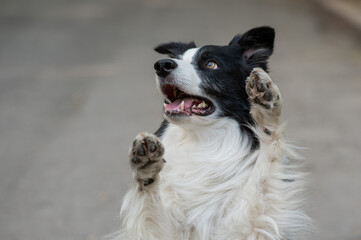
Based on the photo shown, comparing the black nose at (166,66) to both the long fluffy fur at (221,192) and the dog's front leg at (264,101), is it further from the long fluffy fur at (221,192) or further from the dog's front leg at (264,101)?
the dog's front leg at (264,101)

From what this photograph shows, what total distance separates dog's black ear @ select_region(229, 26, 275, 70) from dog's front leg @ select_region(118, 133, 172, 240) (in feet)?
3.48

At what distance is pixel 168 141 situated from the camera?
401 centimetres

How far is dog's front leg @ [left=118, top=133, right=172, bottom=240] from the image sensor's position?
3270 mm

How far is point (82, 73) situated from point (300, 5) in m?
6.42

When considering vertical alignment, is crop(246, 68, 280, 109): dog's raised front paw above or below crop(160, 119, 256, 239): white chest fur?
above

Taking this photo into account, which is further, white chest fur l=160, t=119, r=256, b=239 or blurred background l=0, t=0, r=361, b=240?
blurred background l=0, t=0, r=361, b=240

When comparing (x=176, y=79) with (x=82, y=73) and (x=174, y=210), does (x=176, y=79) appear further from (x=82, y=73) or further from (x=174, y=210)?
(x=82, y=73)

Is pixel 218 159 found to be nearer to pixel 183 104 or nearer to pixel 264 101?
pixel 183 104

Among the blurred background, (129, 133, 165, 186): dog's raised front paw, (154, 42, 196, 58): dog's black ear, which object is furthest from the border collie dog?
the blurred background

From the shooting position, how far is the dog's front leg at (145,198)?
3270 millimetres

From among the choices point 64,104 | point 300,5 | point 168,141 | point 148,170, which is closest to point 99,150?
point 64,104

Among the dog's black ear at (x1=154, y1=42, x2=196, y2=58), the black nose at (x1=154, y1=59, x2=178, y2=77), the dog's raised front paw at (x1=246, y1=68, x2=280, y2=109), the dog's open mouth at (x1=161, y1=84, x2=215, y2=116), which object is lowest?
the dog's raised front paw at (x1=246, y1=68, x2=280, y2=109)

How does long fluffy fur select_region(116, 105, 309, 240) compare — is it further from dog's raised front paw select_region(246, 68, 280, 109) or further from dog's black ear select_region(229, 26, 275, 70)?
dog's black ear select_region(229, 26, 275, 70)

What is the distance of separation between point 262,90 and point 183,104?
0.57 m
